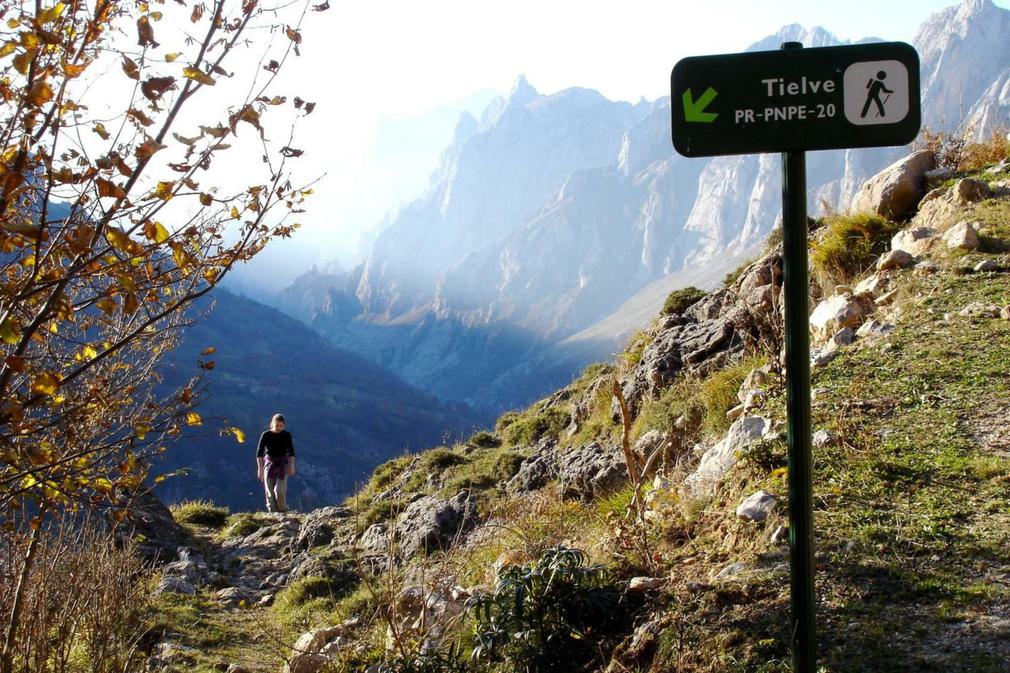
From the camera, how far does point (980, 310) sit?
5.89 m

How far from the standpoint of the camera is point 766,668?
318 centimetres

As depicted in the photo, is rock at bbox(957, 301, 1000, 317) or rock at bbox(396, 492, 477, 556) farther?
rock at bbox(396, 492, 477, 556)

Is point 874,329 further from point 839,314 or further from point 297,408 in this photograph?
point 297,408

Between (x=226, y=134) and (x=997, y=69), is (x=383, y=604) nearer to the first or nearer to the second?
(x=226, y=134)

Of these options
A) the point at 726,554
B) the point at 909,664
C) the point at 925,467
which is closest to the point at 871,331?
the point at 925,467

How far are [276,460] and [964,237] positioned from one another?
9.22 meters

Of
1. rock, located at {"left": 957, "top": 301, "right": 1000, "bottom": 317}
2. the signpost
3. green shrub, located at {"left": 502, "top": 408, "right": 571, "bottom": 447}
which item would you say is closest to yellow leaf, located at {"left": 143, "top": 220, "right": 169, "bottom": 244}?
the signpost

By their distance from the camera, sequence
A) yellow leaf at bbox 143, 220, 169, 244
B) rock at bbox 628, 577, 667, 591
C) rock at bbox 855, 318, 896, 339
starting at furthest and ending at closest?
rock at bbox 855, 318, 896, 339 < rock at bbox 628, 577, 667, 591 < yellow leaf at bbox 143, 220, 169, 244

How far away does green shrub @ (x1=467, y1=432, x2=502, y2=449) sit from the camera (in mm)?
15802

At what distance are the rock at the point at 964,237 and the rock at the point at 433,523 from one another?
529cm

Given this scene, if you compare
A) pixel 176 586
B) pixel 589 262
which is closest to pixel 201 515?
pixel 176 586

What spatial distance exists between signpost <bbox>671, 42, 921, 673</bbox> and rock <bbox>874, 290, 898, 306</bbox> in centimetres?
486

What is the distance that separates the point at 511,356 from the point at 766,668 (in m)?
164

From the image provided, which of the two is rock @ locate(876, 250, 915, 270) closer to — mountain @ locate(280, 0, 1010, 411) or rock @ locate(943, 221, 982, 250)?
rock @ locate(943, 221, 982, 250)
